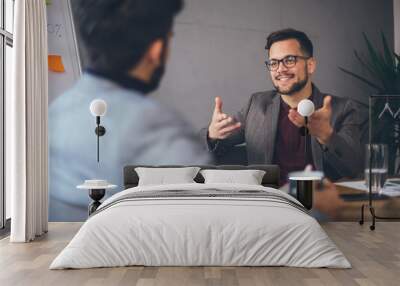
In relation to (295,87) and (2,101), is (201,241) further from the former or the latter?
(295,87)

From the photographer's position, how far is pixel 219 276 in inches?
179

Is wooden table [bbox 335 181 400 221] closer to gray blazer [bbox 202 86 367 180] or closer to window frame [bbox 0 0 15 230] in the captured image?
gray blazer [bbox 202 86 367 180]

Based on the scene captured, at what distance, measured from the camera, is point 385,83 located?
8.14m

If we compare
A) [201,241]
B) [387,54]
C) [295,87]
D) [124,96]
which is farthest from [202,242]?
[387,54]

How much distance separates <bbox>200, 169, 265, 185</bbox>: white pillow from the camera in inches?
279

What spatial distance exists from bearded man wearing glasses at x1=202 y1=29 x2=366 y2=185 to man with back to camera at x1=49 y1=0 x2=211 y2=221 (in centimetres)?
55

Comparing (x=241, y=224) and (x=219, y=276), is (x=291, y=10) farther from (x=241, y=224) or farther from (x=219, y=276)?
(x=219, y=276)

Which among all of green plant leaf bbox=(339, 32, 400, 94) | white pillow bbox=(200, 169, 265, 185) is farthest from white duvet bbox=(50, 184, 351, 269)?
green plant leaf bbox=(339, 32, 400, 94)

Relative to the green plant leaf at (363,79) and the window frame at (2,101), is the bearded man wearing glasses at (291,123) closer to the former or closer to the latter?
the green plant leaf at (363,79)

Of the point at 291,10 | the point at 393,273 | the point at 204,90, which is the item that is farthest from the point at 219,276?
the point at 291,10

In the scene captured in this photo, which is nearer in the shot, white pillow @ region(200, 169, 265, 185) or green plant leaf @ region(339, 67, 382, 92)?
white pillow @ region(200, 169, 265, 185)

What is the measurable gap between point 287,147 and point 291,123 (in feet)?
1.09

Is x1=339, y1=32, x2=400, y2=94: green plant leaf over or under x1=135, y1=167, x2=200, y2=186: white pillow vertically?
over

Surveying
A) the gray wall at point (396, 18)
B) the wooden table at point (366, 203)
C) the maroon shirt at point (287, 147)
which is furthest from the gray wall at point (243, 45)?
the wooden table at point (366, 203)
